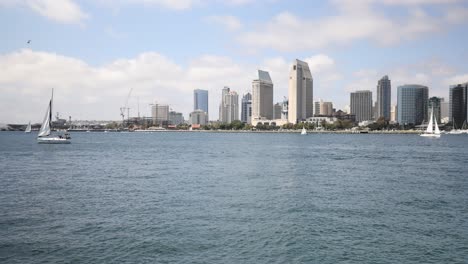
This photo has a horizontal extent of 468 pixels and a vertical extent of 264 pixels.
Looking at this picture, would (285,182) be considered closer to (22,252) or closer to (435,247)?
(435,247)

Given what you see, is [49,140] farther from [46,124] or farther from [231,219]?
[231,219]

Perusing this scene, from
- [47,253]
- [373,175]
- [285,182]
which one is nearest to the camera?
[47,253]

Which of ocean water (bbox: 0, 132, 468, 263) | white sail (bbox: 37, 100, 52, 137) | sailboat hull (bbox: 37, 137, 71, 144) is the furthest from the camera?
sailboat hull (bbox: 37, 137, 71, 144)

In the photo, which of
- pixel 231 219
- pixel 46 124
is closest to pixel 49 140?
pixel 46 124

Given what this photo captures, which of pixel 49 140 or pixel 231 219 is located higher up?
pixel 49 140

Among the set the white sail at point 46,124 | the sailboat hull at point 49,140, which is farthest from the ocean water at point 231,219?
the sailboat hull at point 49,140

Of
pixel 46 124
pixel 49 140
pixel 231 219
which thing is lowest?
pixel 231 219

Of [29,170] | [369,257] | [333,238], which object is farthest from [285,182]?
[29,170]

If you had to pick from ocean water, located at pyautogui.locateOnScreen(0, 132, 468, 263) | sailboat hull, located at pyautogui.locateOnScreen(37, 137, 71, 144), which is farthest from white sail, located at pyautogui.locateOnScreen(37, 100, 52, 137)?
ocean water, located at pyautogui.locateOnScreen(0, 132, 468, 263)

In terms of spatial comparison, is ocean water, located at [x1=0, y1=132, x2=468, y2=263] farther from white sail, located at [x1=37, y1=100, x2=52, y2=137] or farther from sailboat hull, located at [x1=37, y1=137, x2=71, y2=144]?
sailboat hull, located at [x1=37, y1=137, x2=71, y2=144]

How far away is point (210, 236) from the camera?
23.2 meters

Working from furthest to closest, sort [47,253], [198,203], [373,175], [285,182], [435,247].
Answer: [373,175], [285,182], [198,203], [435,247], [47,253]

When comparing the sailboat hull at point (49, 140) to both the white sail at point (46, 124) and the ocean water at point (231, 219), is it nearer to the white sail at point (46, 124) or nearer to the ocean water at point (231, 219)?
the white sail at point (46, 124)

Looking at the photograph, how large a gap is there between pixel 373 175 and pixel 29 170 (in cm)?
4122
